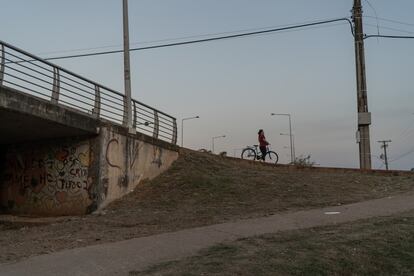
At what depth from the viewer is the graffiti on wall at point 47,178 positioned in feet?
54.2

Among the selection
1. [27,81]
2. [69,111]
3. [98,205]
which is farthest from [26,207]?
[27,81]

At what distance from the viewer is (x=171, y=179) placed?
60.8ft

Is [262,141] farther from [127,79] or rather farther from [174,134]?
[127,79]

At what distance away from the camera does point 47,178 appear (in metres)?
17.2

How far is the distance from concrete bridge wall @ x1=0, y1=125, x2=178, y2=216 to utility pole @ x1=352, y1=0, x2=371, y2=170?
26.1ft

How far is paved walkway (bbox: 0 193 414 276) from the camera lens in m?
8.12

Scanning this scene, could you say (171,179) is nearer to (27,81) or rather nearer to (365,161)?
(27,81)

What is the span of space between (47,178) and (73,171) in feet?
3.62

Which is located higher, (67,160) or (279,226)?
(67,160)

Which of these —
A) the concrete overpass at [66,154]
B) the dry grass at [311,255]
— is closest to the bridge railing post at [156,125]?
the concrete overpass at [66,154]

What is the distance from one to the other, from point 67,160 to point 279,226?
8319 mm

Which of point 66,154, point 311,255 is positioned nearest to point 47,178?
point 66,154

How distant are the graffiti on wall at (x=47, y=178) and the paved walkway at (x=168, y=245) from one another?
6.29m

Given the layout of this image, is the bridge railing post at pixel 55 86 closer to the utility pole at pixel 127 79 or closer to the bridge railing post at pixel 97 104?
the bridge railing post at pixel 97 104
